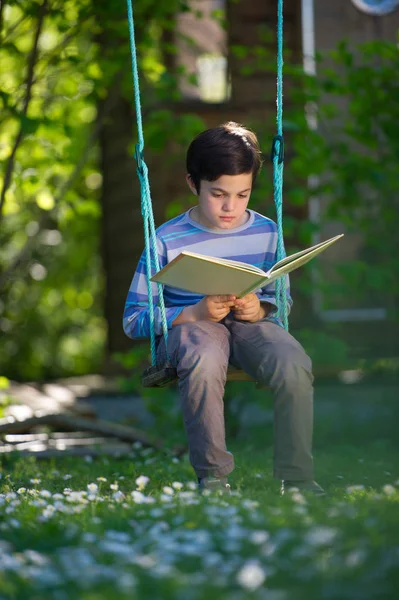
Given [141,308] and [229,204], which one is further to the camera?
[141,308]

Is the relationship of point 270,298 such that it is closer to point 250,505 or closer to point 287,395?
point 287,395

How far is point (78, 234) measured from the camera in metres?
10.5

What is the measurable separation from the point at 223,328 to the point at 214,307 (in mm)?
177

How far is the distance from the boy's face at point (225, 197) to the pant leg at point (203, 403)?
42 cm

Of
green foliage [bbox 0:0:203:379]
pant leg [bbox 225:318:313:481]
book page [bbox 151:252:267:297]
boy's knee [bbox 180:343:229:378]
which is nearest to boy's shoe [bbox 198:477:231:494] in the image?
pant leg [bbox 225:318:313:481]

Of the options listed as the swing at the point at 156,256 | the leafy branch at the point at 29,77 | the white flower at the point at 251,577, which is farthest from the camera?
the leafy branch at the point at 29,77

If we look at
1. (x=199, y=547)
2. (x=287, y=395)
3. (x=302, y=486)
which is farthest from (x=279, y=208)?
(x=199, y=547)

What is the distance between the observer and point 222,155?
319cm

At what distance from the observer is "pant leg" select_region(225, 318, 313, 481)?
299cm

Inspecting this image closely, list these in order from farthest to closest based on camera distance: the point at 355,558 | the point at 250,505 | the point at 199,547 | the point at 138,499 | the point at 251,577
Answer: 1. the point at 138,499
2. the point at 250,505
3. the point at 199,547
4. the point at 355,558
5. the point at 251,577

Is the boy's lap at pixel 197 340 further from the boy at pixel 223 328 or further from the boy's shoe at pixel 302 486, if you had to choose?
the boy's shoe at pixel 302 486

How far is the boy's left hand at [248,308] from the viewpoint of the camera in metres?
3.15

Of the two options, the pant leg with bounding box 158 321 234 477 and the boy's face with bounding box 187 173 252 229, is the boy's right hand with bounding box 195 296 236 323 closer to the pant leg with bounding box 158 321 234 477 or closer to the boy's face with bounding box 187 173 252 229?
the pant leg with bounding box 158 321 234 477

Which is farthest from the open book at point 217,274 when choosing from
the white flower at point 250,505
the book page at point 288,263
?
the white flower at point 250,505
